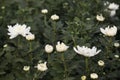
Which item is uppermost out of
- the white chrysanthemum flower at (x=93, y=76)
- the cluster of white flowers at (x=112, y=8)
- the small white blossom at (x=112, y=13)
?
the white chrysanthemum flower at (x=93, y=76)

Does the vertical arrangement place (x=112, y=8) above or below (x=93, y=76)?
below

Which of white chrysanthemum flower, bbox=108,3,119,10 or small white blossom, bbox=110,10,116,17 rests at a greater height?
white chrysanthemum flower, bbox=108,3,119,10

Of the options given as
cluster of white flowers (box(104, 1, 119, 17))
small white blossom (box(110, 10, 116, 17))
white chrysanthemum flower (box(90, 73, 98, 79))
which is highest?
white chrysanthemum flower (box(90, 73, 98, 79))

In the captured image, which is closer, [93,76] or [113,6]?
[93,76]

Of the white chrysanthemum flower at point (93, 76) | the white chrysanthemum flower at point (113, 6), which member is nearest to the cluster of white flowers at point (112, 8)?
the white chrysanthemum flower at point (113, 6)

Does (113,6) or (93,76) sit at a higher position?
(93,76)

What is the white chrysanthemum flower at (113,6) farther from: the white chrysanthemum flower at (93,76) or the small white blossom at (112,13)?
the white chrysanthemum flower at (93,76)

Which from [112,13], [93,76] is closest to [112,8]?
[112,13]

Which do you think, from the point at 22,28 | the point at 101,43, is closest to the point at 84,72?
the point at 101,43

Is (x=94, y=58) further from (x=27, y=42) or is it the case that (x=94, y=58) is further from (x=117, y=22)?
(x=117, y=22)

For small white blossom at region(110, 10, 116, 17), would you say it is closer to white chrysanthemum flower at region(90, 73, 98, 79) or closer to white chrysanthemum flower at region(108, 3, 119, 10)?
white chrysanthemum flower at region(108, 3, 119, 10)

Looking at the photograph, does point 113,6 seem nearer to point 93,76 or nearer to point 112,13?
point 112,13

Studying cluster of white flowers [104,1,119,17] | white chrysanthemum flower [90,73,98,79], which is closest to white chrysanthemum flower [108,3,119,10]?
cluster of white flowers [104,1,119,17]
